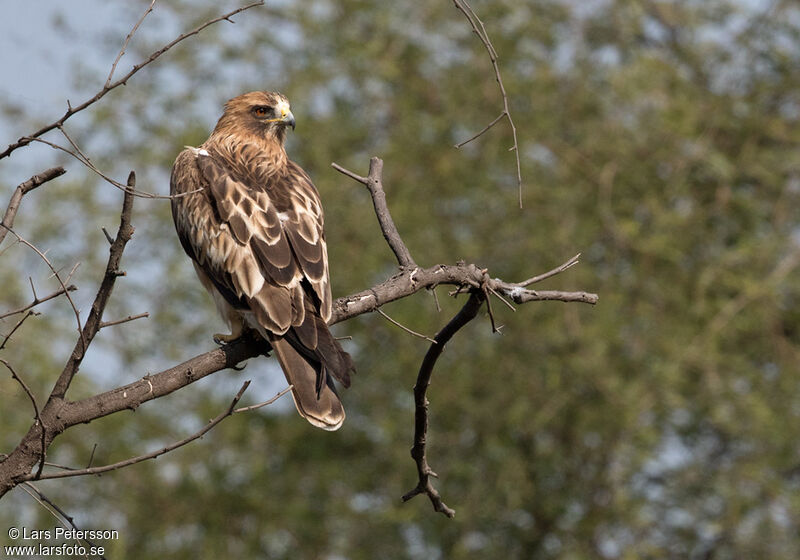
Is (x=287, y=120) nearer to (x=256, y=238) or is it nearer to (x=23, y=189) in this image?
(x=256, y=238)

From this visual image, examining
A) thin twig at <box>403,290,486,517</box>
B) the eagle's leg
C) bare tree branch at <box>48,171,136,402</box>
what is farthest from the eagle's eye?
bare tree branch at <box>48,171,136,402</box>

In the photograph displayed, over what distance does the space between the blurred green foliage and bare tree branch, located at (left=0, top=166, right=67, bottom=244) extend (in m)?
4.75

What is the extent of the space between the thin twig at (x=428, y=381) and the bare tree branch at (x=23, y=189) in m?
1.19

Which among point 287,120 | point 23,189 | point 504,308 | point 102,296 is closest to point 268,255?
point 102,296

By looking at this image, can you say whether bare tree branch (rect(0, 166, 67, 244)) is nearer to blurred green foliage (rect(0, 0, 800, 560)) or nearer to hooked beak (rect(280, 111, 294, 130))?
hooked beak (rect(280, 111, 294, 130))

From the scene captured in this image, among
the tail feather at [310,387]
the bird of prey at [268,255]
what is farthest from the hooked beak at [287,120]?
the tail feather at [310,387]

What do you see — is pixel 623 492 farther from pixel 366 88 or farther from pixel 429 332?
pixel 366 88

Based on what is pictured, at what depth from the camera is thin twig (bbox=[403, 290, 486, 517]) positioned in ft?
11.0

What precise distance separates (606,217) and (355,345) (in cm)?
219

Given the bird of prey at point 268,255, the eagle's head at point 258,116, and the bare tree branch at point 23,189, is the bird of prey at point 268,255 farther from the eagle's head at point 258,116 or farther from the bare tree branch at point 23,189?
the bare tree branch at point 23,189

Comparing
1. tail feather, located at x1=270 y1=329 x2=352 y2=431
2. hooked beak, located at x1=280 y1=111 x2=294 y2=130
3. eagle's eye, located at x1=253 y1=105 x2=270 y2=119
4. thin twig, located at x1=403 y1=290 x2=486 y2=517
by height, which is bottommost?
thin twig, located at x1=403 y1=290 x2=486 y2=517

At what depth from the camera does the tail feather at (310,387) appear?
3.78 m

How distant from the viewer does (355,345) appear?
8781 mm

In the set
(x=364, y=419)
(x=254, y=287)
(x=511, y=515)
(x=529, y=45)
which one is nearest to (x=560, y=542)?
(x=511, y=515)
